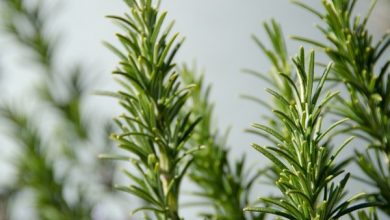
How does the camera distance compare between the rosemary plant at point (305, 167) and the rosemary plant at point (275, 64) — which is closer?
the rosemary plant at point (305, 167)

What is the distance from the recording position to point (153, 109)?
0.62m

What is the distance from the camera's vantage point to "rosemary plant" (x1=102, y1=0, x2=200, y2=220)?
2.01 feet

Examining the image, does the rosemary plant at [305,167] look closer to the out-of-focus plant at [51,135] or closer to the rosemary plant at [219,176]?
the rosemary plant at [219,176]

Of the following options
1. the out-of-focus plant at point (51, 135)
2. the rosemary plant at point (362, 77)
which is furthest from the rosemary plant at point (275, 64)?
the out-of-focus plant at point (51, 135)

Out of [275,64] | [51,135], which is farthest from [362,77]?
[51,135]

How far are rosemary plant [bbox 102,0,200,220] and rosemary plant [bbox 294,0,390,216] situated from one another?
0.66 ft

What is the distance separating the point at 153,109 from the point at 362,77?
284mm

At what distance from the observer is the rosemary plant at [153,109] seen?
0.61 metres

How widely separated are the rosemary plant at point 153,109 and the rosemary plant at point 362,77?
201 millimetres

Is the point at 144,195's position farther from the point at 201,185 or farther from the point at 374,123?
the point at 374,123

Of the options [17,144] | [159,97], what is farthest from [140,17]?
[17,144]

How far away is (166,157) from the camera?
2.08 feet

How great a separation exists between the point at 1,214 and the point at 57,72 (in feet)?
2.38

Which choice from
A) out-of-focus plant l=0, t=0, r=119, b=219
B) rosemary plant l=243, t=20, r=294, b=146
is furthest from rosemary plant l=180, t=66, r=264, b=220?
out-of-focus plant l=0, t=0, r=119, b=219
